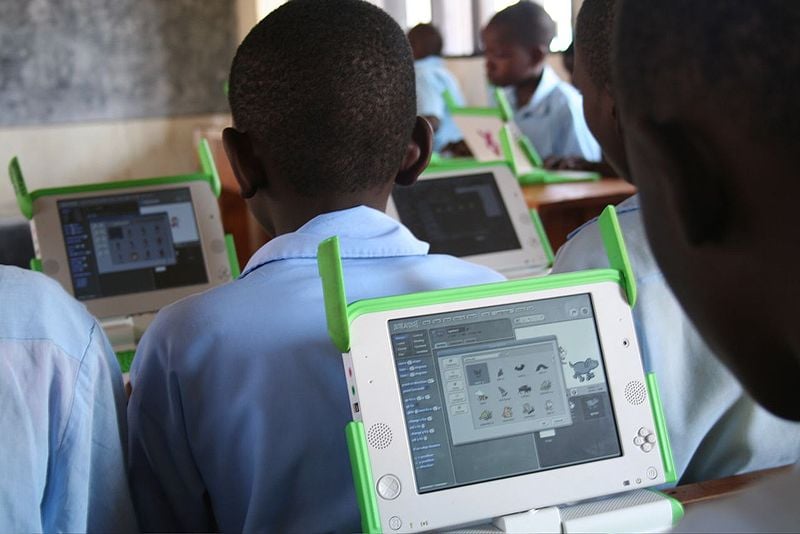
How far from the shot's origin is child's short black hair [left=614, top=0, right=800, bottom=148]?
19.7 inches

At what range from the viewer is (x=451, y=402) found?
109 centimetres

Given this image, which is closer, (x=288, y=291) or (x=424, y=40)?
(x=288, y=291)

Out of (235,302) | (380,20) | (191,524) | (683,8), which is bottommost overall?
(191,524)

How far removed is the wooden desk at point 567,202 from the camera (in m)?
3.58

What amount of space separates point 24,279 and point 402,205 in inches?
54.1

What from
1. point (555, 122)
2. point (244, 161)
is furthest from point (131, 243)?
point (555, 122)

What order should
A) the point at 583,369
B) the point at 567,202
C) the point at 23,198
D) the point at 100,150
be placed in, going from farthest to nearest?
the point at 100,150 < the point at 567,202 < the point at 23,198 < the point at 583,369

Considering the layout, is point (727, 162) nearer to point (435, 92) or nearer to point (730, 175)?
point (730, 175)

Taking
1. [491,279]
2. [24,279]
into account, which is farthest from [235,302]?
[491,279]

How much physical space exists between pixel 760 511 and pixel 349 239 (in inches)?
36.3

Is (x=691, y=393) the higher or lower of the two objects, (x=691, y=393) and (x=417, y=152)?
the lower

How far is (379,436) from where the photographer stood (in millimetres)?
1048

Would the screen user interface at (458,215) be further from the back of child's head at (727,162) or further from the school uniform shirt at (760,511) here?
the school uniform shirt at (760,511)

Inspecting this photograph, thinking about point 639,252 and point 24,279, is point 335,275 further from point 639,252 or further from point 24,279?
point 639,252
